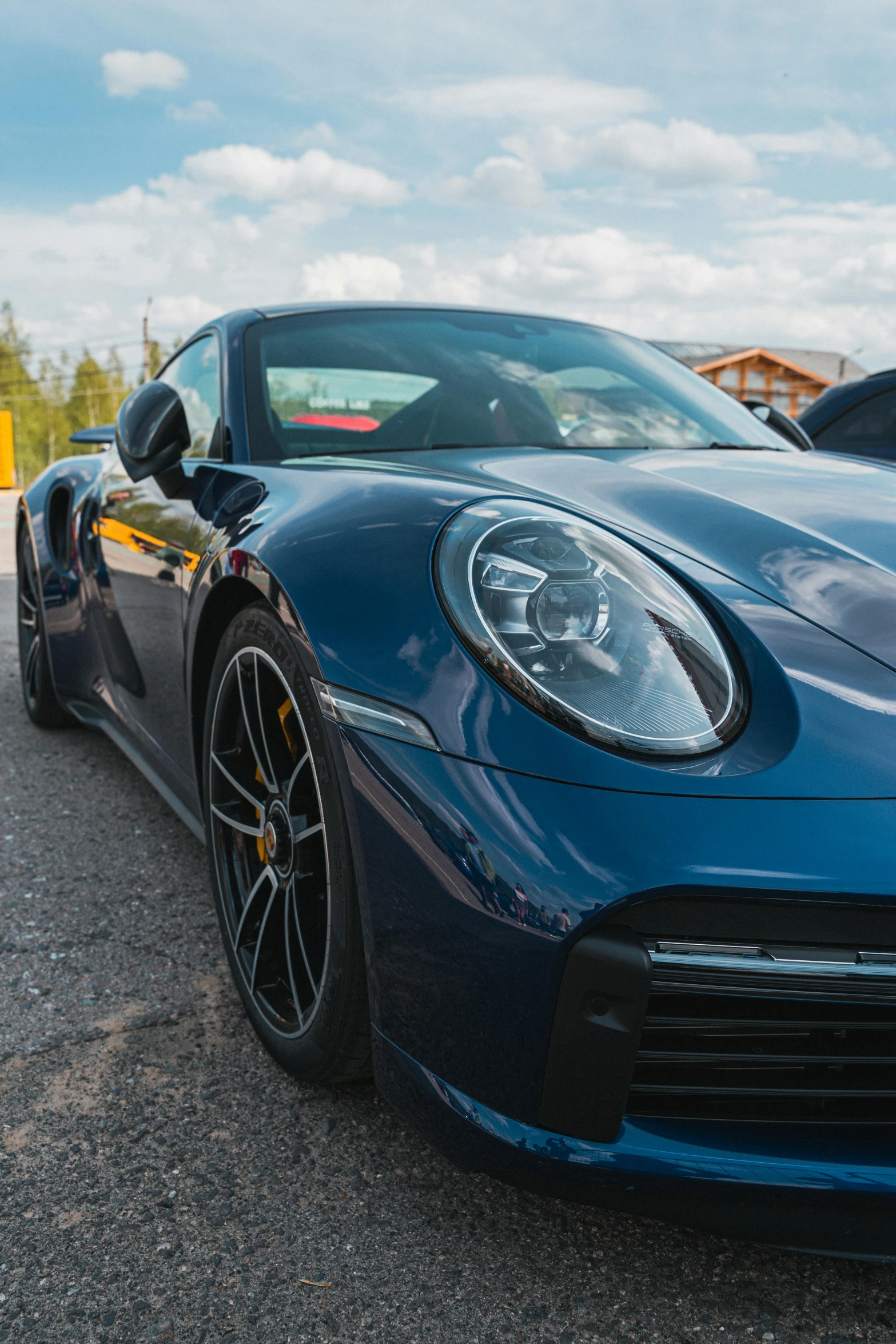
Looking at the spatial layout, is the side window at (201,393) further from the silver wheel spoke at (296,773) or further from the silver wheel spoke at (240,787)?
the silver wheel spoke at (296,773)

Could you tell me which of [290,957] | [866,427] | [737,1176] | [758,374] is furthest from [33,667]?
[758,374]

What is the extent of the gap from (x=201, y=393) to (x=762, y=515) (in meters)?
1.53

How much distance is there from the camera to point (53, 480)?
3574mm

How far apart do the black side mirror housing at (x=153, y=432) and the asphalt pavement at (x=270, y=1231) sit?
105 cm

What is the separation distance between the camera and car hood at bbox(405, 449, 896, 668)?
1.44 m

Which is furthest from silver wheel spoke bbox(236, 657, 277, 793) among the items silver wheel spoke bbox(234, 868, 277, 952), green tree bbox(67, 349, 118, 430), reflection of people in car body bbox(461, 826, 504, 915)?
green tree bbox(67, 349, 118, 430)

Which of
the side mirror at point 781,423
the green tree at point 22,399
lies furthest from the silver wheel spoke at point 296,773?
the green tree at point 22,399

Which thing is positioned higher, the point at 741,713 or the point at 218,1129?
the point at 741,713

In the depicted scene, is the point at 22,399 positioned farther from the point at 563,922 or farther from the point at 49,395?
the point at 563,922

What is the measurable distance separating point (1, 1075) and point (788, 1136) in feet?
3.96

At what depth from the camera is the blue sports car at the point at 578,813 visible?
A: 111 centimetres

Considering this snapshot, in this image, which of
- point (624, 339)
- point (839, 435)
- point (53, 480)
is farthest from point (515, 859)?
point (839, 435)

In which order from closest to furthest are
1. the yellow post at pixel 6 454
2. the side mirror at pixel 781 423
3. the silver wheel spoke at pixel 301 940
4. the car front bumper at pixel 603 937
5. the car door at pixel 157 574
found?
the car front bumper at pixel 603 937
the silver wheel spoke at pixel 301 940
the car door at pixel 157 574
the side mirror at pixel 781 423
the yellow post at pixel 6 454

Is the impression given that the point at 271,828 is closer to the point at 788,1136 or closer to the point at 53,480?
the point at 788,1136
